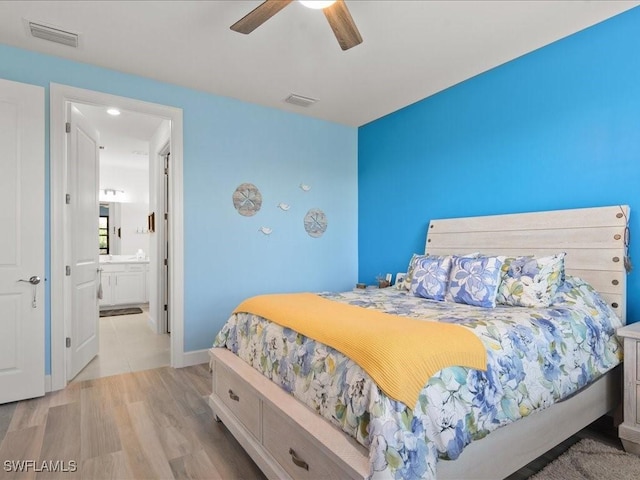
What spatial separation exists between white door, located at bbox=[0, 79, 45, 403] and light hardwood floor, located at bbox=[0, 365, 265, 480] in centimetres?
27

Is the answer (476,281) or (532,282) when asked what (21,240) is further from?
(532,282)

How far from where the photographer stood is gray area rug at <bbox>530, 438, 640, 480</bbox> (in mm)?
1842

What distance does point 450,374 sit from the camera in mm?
1444

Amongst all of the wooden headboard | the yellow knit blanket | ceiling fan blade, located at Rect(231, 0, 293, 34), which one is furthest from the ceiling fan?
the wooden headboard

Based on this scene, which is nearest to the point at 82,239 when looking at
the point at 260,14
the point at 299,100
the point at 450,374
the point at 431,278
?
the point at 299,100

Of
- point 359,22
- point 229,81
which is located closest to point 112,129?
point 229,81

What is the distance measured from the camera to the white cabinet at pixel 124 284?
6.43m

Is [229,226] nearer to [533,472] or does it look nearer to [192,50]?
[192,50]

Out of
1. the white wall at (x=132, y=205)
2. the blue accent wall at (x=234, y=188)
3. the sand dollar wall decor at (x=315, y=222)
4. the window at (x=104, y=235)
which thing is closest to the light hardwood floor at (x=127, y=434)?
the blue accent wall at (x=234, y=188)

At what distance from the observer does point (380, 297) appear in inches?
109

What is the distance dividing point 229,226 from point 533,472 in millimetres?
3133

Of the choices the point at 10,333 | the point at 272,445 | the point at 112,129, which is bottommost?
the point at 272,445

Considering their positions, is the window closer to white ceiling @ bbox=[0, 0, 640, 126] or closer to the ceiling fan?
white ceiling @ bbox=[0, 0, 640, 126]

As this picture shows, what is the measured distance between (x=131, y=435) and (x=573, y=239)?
324 cm
